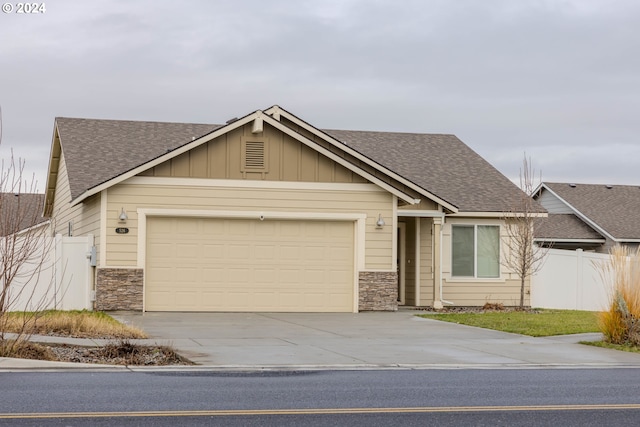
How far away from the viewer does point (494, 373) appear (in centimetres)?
1369

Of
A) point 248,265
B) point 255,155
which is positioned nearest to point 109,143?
point 255,155

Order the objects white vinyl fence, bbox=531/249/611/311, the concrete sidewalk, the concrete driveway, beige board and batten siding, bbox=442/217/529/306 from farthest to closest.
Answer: white vinyl fence, bbox=531/249/611/311 → beige board and batten siding, bbox=442/217/529/306 → the concrete driveway → the concrete sidewalk

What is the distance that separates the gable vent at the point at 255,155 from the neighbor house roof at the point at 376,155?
3436 mm

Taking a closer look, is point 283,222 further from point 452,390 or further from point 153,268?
point 452,390

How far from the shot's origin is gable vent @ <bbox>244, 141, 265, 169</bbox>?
24.6m

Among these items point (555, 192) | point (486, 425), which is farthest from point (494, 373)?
point (555, 192)

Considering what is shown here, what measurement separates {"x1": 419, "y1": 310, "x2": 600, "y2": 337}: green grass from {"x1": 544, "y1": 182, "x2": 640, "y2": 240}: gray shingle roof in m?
13.3

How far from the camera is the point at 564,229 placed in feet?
129

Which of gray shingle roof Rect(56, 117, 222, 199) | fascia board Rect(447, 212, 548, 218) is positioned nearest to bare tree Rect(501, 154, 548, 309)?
fascia board Rect(447, 212, 548, 218)

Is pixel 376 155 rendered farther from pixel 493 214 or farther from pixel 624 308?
pixel 624 308

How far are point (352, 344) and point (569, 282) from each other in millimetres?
15565

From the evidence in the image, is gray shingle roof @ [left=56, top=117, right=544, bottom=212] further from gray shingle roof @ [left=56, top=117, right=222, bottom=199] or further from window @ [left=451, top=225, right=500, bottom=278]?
window @ [left=451, top=225, right=500, bottom=278]

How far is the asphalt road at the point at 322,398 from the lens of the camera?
9.27 metres

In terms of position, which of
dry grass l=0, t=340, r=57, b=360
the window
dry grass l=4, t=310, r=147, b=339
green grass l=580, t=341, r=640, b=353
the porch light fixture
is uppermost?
the porch light fixture
